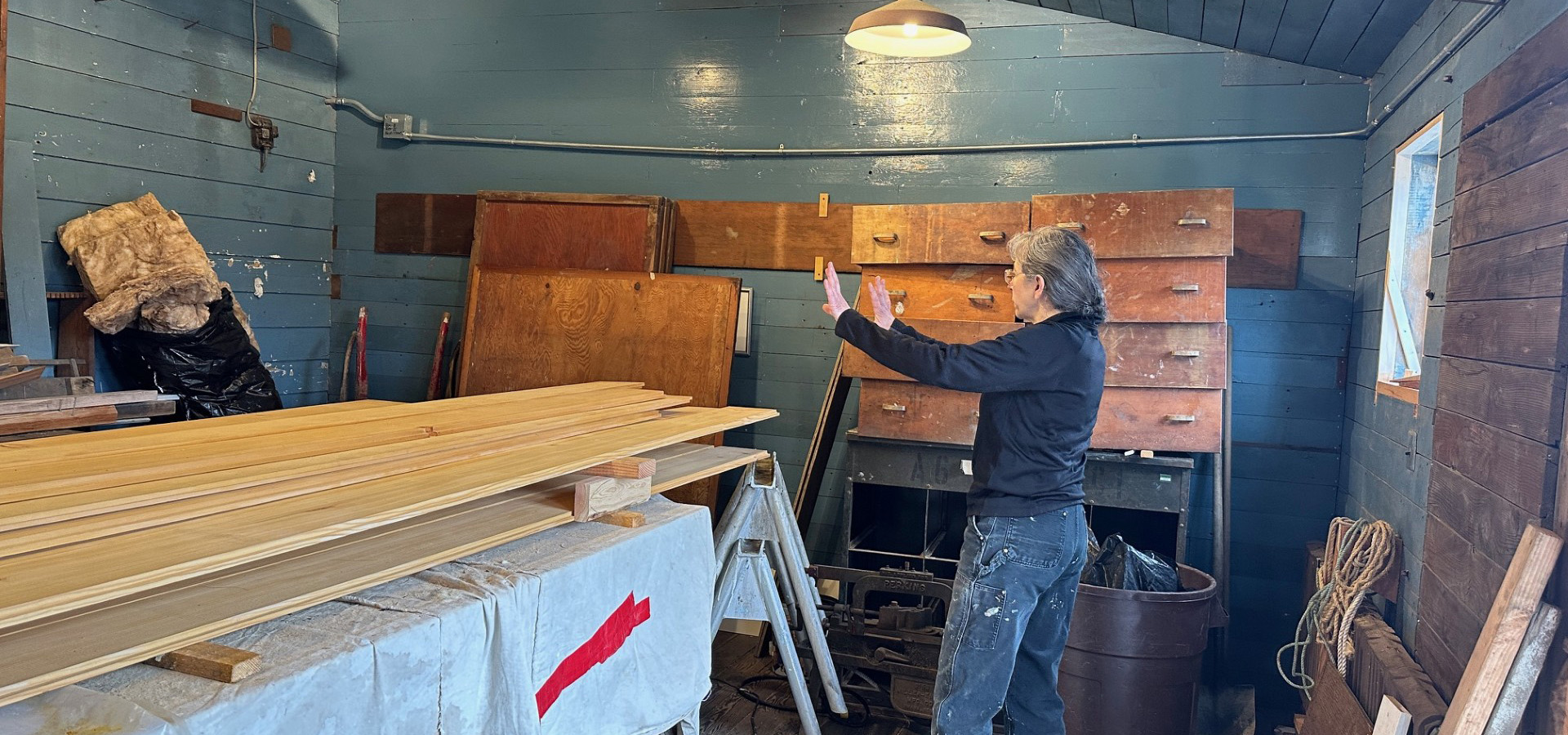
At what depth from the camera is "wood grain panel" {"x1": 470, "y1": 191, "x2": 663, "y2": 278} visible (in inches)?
190

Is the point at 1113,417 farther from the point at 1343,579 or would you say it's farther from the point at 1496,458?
the point at 1496,458

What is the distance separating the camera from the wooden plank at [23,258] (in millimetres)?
3912

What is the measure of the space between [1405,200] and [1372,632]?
1.45m

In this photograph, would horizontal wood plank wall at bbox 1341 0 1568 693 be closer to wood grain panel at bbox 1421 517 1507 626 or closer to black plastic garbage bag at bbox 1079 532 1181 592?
wood grain panel at bbox 1421 517 1507 626

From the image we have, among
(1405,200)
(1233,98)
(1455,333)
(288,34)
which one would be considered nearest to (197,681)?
(1455,333)

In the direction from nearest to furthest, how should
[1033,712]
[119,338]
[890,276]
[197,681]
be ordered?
[197,681]
[1033,712]
[890,276]
[119,338]

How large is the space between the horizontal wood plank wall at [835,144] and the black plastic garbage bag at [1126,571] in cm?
99

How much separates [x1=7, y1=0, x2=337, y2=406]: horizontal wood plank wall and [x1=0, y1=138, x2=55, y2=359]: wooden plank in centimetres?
15

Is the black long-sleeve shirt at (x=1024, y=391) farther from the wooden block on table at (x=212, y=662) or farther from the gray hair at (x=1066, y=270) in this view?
the wooden block on table at (x=212, y=662)

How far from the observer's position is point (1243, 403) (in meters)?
4.18

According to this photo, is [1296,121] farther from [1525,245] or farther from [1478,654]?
[1478,654]

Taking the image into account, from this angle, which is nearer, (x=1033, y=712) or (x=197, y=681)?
(x=197, y=681)

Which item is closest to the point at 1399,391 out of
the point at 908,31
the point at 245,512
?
the point at 908,31

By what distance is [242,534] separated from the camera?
154 centimetres
